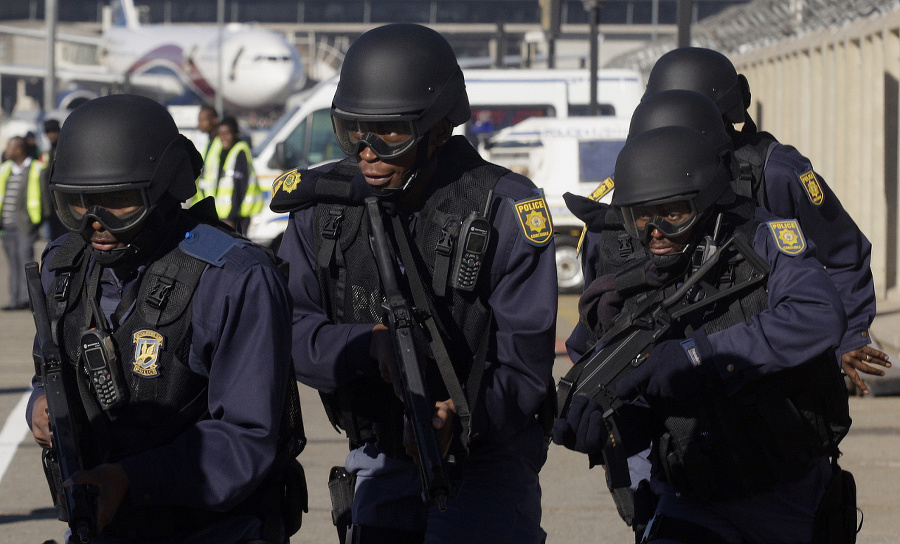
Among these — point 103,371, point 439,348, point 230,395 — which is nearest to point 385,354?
point 439,348

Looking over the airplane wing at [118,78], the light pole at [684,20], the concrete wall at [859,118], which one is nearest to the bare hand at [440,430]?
the light pole at [684,20]

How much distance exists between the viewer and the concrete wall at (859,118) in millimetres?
11977

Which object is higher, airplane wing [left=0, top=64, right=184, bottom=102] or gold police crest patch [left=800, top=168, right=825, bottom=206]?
gold police crest patch [left=800, top=168, right=825, bottom=206]

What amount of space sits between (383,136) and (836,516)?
1473mm

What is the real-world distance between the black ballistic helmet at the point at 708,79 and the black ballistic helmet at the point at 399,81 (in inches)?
64.6

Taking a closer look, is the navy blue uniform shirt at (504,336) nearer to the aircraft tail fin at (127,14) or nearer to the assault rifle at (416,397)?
the assault rifle at (416,397)

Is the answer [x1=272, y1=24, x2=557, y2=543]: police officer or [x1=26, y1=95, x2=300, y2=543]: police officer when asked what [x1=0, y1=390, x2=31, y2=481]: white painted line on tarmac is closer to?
[x1=272, y1=24, x2=557, y2=543]: police officer

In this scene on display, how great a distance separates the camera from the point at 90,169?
2801 mm

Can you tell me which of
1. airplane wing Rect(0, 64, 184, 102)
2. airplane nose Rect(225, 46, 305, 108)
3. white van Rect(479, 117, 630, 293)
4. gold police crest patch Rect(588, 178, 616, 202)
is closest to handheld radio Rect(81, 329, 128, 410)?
gold police crest patch Rect(588, 178, 616, 202)

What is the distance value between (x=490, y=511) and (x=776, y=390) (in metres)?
0.79

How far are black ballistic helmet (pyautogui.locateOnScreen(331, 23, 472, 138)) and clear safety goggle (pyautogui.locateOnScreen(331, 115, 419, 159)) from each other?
1 cm

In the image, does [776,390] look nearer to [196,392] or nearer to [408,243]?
[408,243]

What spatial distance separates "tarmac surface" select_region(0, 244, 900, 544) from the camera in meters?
5.75

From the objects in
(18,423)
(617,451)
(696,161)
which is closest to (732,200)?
(696,161)
